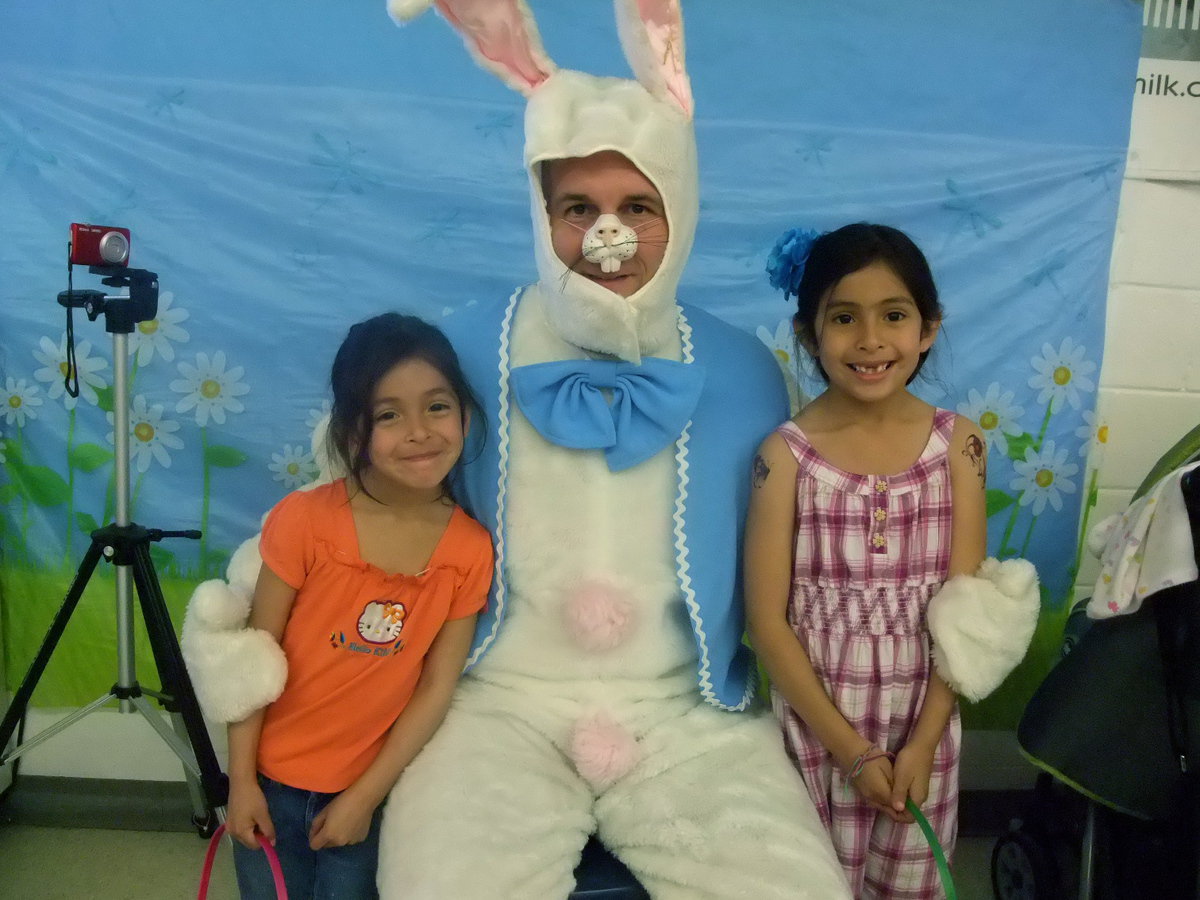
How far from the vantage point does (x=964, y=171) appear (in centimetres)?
174

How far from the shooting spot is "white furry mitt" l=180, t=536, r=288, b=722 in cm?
114

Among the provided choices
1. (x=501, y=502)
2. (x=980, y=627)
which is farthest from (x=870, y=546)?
(x=501, y=502)

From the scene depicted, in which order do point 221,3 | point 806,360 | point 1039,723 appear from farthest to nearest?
point 806,360 → point 221,3 → point 1039,723

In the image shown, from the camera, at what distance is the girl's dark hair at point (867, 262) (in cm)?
122

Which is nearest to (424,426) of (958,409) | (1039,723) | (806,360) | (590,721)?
(590,721)

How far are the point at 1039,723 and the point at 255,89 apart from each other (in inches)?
69.1

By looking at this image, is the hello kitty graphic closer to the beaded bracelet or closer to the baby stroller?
the beaded bracelet

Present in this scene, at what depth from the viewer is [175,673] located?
1.47 meters

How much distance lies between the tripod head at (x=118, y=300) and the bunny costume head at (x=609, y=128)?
2.14ft

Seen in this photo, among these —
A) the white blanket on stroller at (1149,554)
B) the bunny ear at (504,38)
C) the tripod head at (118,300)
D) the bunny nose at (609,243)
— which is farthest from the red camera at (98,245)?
the white blanket on stroller at (1149,554)

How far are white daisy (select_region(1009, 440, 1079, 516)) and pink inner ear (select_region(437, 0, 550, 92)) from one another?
1.28 metres

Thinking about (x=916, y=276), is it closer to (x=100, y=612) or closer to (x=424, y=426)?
(x=424, y=426)

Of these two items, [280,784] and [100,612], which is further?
[100,612]

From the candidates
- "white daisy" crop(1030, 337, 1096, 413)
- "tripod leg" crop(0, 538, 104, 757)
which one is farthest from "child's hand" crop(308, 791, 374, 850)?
"white daisy" crop(1030, 337, 1096, 413)
